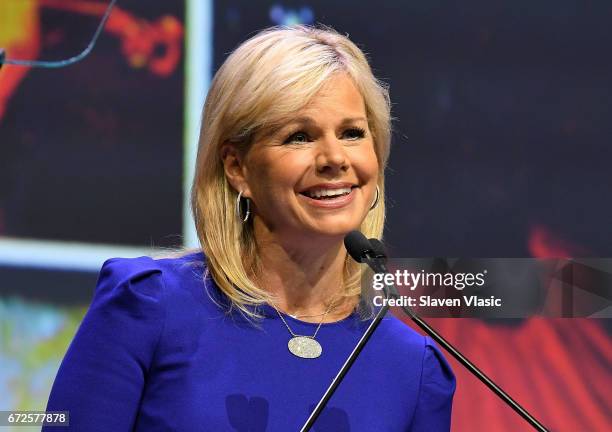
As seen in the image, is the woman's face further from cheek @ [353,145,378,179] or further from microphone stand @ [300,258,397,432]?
microphone stand @ [300,258,397,432]

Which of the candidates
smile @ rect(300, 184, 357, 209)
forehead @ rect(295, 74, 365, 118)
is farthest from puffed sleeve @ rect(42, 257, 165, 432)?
forehead @ rect(295, 74, 365, 118)

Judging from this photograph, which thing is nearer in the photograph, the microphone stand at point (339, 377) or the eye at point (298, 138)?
the microphone stand at point (339, 377)

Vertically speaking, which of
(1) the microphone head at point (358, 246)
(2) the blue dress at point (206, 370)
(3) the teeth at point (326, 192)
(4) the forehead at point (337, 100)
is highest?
(4) the forehead at point (337, 100)

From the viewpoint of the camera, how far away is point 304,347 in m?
1.93

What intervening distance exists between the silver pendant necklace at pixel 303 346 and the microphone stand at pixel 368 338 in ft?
1.09

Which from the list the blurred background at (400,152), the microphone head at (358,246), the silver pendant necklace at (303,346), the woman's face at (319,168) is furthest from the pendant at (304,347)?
the blurred background at (400,152)

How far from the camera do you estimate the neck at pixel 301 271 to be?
195 centimetres

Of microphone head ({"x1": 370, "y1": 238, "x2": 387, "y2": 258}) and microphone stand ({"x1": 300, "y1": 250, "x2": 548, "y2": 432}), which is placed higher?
microphone head ({"x1": 370, "y1": 238, "x2": 387, "y2": 258})

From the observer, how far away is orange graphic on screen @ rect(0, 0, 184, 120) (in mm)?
2646

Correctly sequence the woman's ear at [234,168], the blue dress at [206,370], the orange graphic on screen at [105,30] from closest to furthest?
the blue dress at [206,370] → the woman's ear at [234,168] → the orange graphic on screen at [105,30]

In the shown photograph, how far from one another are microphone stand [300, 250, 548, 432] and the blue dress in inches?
10.1

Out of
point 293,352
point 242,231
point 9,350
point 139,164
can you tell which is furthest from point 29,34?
point 293,352

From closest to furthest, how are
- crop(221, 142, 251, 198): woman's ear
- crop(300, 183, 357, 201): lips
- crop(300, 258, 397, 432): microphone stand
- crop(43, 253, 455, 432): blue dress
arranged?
crop(300, 258, 397, 432): microphone stand < crop(43, 253, 455, 432): blue dress < crop(300, 183, 357, 201): lips < crop(221, 142, 251, 198): woman's ear

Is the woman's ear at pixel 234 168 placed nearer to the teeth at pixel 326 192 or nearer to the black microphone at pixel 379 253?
the teeth at pixel 326 192
